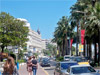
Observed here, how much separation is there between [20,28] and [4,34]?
487 cm

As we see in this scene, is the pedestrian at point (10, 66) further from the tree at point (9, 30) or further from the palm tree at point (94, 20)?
the tree at point (9, 30)

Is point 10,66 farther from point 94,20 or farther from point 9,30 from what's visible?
point 9,30

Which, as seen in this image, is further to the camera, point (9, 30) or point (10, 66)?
point (9, 30)

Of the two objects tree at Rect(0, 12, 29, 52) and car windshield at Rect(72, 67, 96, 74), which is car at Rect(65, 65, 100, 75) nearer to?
car windshield at Rect(72, 67, 96, 74)

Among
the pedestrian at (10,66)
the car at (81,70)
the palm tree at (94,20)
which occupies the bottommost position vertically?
the car at (81,70)

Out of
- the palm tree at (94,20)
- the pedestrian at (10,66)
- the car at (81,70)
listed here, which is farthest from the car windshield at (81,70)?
the palm tree at (94,20)

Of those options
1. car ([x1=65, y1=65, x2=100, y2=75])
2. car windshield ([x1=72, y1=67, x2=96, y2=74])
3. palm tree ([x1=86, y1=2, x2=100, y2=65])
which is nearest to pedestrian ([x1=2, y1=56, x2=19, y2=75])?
car ([x1=65, y1=65, x2=100, y2=75])

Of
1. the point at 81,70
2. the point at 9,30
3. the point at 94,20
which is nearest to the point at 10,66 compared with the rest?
the point at 81,70

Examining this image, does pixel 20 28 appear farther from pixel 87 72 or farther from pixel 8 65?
pixel 8 65

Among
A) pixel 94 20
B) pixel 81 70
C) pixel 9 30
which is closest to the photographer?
pixel 81 70

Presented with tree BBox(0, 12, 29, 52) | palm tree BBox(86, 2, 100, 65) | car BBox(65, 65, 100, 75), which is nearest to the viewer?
car BBox(65, 65, 100, 75)

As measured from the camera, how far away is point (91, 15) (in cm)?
3503

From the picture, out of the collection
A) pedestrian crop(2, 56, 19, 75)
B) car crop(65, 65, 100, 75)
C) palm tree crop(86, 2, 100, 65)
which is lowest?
car crop(65, 65, 100, 75)

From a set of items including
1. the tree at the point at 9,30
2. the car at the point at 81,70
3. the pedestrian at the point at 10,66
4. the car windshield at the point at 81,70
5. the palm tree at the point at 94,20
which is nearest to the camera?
the pedestrian at the point at 10,66
